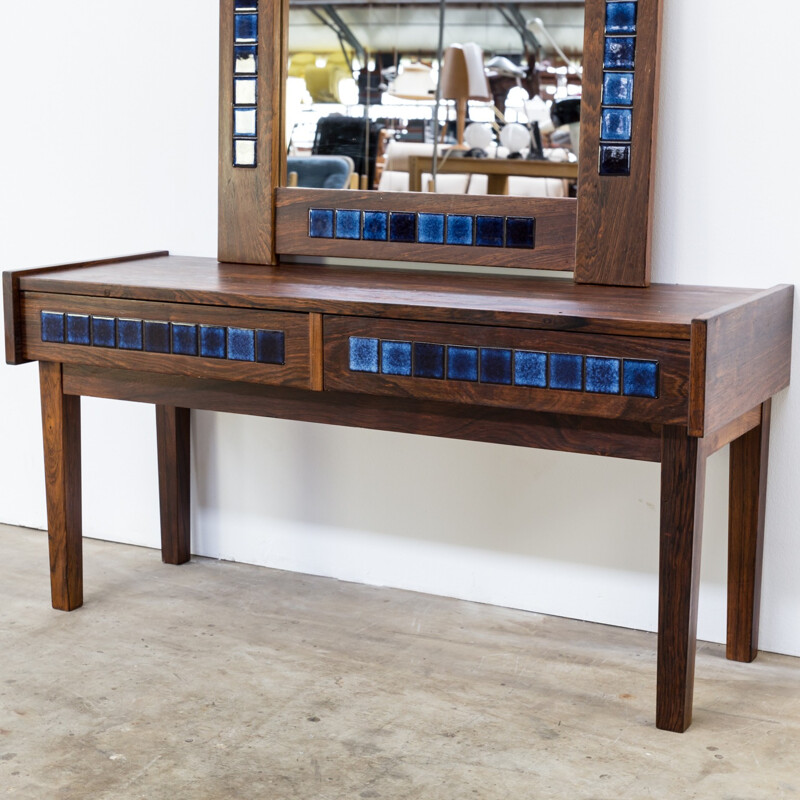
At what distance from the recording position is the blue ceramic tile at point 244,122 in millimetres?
2768

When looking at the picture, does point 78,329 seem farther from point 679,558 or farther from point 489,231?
point 679,558

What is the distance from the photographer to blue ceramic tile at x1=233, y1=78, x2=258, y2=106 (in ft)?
9.04

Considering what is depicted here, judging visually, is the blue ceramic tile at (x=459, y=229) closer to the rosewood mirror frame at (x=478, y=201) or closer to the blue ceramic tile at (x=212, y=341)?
the rosewood mirror frame at (x=478, y=201)

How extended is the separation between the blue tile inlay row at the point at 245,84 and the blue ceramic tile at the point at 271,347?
0.66 m

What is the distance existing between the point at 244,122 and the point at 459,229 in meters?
0.60

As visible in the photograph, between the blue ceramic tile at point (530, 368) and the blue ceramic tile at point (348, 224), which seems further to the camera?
the blue ceramic tile at point (348, 224)

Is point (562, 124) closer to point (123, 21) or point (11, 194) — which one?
point (123, 21)

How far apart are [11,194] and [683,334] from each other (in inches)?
81.6

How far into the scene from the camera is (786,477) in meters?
2.50

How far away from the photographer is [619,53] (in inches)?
94.5

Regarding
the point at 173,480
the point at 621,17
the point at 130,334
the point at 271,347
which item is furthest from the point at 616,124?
the point at 173,480

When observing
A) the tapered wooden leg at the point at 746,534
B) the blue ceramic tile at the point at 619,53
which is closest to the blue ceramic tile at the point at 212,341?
the blue ceramic tile at the point at 619,53

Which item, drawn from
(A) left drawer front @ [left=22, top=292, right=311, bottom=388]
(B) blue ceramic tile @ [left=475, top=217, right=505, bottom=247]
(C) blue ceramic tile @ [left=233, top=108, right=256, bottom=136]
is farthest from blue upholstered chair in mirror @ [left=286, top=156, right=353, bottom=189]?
(A) left drawer front @ [left=22, top=292, right=311, bottom=388]

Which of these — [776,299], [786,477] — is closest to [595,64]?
[776,299]
